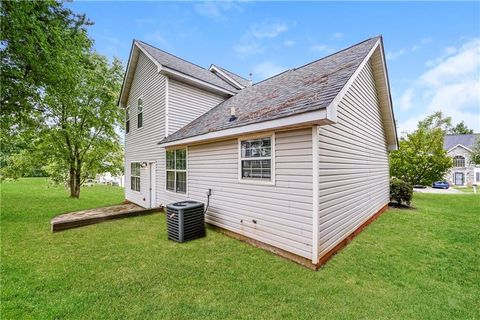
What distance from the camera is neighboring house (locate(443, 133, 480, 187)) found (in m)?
29.1

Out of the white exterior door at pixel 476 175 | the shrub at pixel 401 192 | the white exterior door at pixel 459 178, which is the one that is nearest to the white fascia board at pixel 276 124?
the shrub at pixel 401 192

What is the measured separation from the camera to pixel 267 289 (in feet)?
11.0

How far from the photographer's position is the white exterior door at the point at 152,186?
926 cm

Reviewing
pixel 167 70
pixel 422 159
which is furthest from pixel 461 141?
pixel 167 70

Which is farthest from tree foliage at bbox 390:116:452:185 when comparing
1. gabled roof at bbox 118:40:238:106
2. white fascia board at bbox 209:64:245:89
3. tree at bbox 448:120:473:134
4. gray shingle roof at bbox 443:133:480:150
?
tree at bbox 448:120:473:134

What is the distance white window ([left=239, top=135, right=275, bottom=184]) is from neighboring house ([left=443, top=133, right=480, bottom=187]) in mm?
35951

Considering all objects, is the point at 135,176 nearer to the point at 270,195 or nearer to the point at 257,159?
the point at 257,159

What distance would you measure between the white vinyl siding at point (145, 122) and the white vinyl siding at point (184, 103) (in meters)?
0.33

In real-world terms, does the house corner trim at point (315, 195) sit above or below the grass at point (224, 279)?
above

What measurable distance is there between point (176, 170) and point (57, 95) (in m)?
5.81

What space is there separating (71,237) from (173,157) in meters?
3.80

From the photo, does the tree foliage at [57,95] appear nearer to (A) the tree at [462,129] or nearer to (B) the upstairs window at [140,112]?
(B) the upstairs window at [140,112]

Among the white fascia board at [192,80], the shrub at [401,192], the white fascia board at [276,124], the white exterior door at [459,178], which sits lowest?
the white exterior door at [459,178]

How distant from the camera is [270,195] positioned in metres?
4.67
